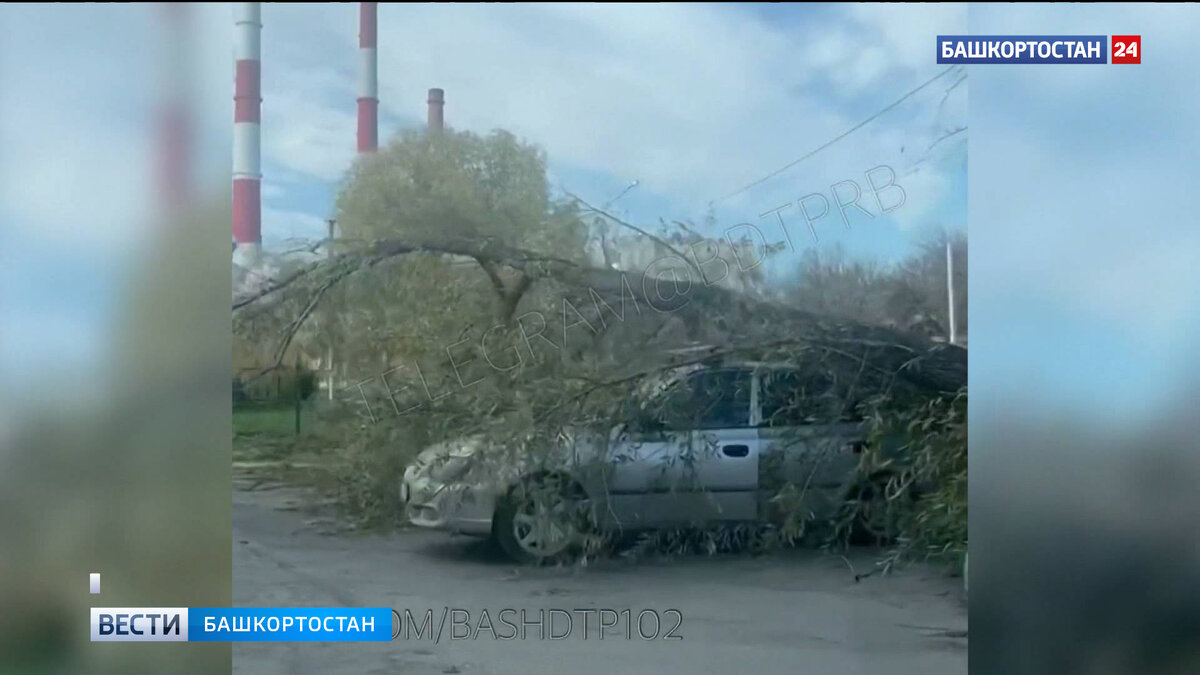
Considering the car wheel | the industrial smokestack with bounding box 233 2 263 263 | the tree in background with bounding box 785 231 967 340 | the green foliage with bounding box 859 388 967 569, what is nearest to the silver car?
the car wheel

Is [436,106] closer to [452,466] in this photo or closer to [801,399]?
[452,466]

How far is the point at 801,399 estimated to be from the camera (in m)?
3.40

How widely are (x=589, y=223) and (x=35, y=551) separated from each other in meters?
2.16

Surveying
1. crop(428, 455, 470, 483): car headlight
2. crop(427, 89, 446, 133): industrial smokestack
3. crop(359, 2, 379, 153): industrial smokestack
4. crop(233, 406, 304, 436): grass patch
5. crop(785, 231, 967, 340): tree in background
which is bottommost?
crop(428, 455, 470, 483): car headlight

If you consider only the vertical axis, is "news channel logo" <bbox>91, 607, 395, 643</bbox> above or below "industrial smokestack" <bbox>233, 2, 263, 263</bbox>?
below

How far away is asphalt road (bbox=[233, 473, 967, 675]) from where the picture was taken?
3299mm

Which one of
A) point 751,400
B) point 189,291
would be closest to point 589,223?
point 751,400

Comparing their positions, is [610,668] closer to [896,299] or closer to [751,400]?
[751,400]

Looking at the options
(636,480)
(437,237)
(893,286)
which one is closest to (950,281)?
(893,286)

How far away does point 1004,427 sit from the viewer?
3.27 metres

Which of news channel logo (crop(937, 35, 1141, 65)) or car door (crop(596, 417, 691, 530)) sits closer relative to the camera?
news channel logo (crop(937, 35, 1141, 65))

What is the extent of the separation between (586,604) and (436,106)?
1.77 meters

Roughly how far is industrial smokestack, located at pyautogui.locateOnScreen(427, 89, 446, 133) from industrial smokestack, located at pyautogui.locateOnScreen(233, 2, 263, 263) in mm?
566

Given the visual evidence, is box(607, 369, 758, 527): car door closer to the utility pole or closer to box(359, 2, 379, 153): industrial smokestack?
the utility pole
